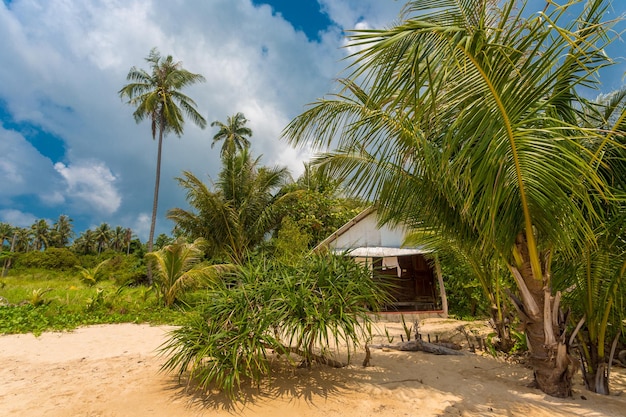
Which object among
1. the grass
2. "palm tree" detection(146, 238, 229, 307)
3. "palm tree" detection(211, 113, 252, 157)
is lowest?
the grass

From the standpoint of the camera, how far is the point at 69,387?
4359 millimetres

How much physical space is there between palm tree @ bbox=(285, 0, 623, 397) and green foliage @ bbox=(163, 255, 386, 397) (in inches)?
51.2

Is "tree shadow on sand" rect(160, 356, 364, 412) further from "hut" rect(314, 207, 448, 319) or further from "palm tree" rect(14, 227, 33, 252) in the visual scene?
"palm tree" rect(14, 227, 33, 252)

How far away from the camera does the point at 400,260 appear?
13781mm

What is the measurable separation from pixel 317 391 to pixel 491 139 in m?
3.35

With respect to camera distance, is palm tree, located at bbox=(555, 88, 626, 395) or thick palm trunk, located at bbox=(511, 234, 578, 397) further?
thick palm trunk, located at bbox=(511, 234, 578, 397)

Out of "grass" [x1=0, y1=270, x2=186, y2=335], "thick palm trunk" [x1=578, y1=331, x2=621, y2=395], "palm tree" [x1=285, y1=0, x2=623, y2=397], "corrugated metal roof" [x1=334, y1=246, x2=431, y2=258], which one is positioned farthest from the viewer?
"corrugated metal roof" [x1=334, y1=246, x2=431, y2=258]

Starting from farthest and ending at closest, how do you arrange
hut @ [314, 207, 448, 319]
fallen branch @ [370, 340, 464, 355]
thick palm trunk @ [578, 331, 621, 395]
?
1. hut @ [314, 207, 448, 319]
2. fallen branch @ [370, 340, 464, 355]
3. thick palm trunk @ [578, 331, 621, 395]

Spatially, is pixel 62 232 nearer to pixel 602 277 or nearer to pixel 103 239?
pixel 103 239

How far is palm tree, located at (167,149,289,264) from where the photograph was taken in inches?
558

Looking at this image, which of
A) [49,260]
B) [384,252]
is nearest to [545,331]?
[384,252]

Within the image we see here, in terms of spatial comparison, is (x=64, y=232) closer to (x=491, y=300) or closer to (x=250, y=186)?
(x=250, y=186)

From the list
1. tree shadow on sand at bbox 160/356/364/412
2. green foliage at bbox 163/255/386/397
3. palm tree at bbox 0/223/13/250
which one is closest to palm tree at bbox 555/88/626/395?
green foliage at bbox 163/255/386/397

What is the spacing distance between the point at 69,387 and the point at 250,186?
11328mm
